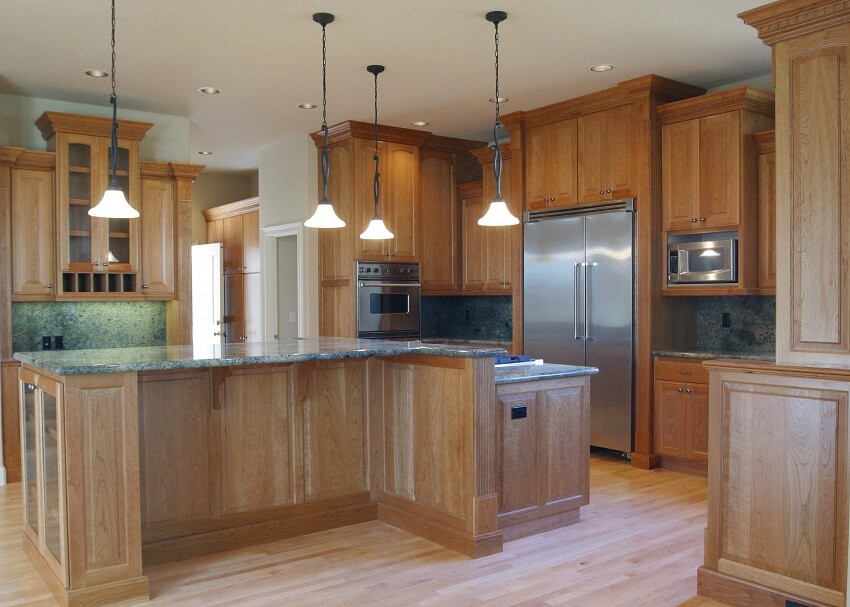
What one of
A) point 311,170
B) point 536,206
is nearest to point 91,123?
point 311,170

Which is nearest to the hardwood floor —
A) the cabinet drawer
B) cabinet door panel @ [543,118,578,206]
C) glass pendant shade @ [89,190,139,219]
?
the cabinet drawer

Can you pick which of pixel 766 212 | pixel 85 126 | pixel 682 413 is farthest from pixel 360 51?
pixel 682 413

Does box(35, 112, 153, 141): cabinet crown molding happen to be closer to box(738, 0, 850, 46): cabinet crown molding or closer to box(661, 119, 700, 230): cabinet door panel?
box(661, 119, 700, 230): cabinet door panel

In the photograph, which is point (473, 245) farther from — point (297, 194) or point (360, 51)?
point (360, 51)

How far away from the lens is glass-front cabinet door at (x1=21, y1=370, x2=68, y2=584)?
3.02m

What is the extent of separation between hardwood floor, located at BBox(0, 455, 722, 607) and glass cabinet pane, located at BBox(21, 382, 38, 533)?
8.8 inches

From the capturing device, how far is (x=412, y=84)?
17.9ft

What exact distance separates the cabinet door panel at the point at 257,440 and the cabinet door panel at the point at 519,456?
43.5 inches

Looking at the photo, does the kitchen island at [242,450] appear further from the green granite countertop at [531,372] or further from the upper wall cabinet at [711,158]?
the upper wall cabinet at [711,158]

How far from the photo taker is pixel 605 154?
566 centimetres

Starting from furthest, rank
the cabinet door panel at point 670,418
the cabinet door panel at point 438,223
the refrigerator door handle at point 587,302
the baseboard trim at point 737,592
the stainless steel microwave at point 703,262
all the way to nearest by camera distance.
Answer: the cabinet door panel at point 438,223 < the refrigerator door handle at point 587,302 < the cabinet door panel at point 670,418 < the stainless steel microwave at point 703,262 < the baseboard trim at point 737,592

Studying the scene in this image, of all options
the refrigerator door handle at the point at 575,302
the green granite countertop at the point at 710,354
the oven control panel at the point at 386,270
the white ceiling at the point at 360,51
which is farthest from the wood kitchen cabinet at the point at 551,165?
the green granite countertop at the point at 710,354

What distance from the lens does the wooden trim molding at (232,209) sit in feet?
26.5

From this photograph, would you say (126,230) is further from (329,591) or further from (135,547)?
(329,591)
